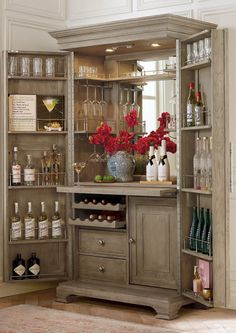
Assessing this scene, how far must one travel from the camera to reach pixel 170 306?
5070mm

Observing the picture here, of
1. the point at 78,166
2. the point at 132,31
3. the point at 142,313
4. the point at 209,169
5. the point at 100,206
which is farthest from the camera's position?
the point at 78,166

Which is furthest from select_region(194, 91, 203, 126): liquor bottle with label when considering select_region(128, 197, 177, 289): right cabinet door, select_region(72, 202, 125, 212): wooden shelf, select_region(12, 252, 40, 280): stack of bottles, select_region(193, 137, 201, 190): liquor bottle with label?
select_region(12, 252, 40, 280): stack of bottles

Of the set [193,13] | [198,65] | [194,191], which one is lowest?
[194,191]

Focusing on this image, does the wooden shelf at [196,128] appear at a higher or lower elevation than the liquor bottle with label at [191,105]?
lower

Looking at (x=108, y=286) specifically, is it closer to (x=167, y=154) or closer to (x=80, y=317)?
(x=80, y=317)

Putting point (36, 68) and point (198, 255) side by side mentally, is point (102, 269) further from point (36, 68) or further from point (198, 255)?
point (36, 68)

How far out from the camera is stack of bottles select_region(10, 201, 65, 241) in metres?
5.84

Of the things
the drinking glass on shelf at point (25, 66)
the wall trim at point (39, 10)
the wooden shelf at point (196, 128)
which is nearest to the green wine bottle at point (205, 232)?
the wooden shelf at point (196, 128)

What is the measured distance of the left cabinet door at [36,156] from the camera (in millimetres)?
5844

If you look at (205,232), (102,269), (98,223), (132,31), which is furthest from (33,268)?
(132,31)

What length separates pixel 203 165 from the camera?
5195 mm

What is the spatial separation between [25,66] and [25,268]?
168cm

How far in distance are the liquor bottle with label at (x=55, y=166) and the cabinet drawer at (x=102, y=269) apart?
2.24 feet

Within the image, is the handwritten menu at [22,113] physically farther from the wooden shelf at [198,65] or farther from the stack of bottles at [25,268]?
the wooden shelf at [198,65]
